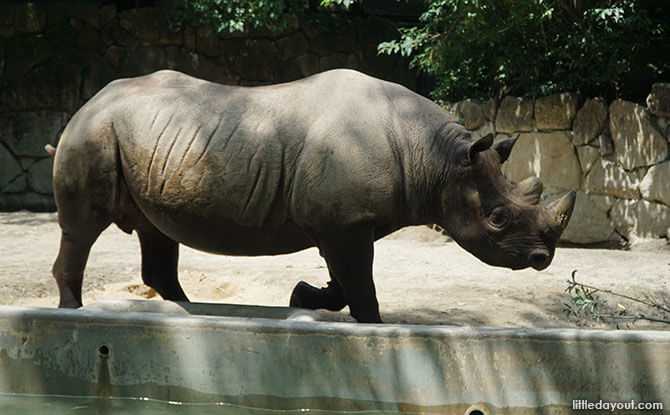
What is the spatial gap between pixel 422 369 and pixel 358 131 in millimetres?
1423

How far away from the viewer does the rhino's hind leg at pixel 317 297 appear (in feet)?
15.8

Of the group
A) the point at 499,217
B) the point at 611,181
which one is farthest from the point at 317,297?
the point at 611,181

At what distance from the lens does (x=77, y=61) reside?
11484mm

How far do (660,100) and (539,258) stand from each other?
16.6 feet

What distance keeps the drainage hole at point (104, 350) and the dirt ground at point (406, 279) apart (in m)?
1.57

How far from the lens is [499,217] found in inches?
164

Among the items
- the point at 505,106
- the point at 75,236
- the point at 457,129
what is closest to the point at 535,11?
the point at 505,106

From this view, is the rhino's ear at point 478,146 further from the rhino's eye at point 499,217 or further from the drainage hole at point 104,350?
the drainage hole at point 104,350

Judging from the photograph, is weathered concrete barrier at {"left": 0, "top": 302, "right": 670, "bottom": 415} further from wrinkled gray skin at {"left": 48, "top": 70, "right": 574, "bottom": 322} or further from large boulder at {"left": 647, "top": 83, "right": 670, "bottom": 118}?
large boulder at {"left": 647, "top": 83, "right": 670, "bottom": 118}

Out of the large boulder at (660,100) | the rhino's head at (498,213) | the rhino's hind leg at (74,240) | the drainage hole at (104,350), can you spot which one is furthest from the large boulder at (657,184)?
the drainage hole at (104,350)

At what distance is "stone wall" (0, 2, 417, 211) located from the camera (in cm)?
1128

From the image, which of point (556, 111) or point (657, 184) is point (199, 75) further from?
point (657, 184)

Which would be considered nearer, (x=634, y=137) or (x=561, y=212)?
(x=561, y=212)

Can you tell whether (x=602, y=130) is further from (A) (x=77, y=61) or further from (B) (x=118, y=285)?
(A) (x=77, y=61)
